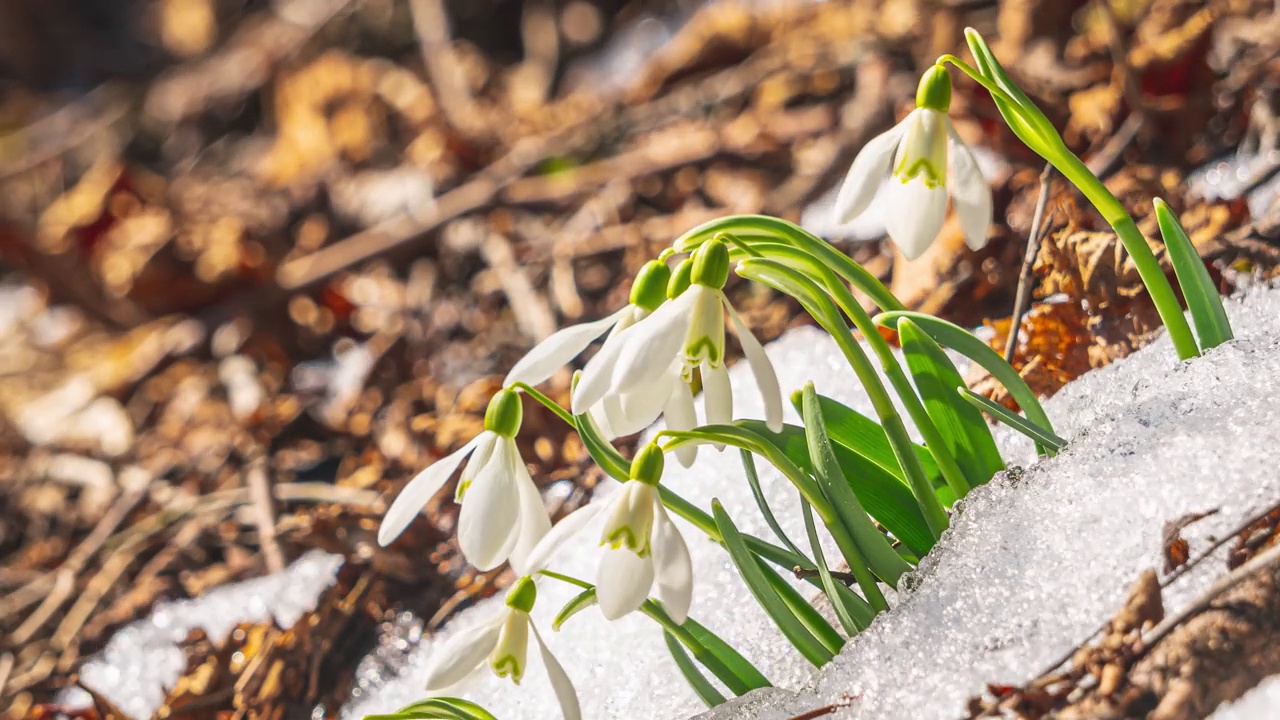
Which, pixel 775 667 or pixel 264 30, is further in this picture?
pixel 264 30

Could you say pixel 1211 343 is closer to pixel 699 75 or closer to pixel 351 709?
pixel 351 709

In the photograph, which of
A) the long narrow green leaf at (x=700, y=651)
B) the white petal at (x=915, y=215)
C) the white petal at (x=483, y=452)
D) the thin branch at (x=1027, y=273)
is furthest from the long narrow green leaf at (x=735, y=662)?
the thin branch at (x=1027, y=273)

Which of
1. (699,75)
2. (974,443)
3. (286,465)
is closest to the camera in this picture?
(974,443)

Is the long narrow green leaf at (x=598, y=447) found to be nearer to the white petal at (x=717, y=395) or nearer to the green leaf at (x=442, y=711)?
the white petal at (x=717, y=395)

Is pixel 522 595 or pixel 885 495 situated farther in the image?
pixel 885 495

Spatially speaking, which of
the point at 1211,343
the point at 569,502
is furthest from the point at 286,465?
the point at 1211,343

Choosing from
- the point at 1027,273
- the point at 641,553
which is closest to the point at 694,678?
the point at 641,553

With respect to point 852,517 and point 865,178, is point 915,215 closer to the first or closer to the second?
point 865,178
